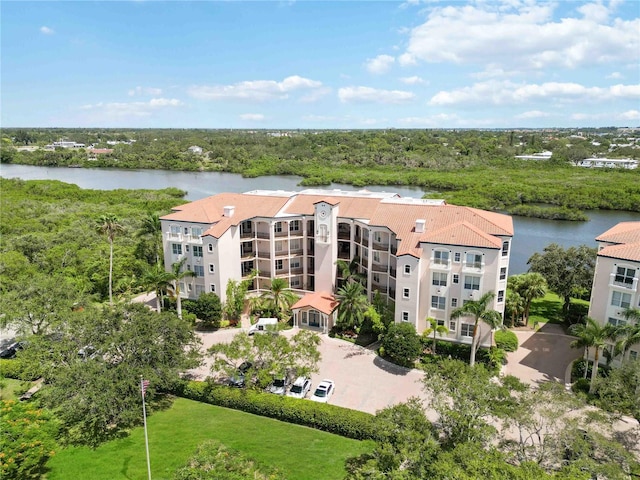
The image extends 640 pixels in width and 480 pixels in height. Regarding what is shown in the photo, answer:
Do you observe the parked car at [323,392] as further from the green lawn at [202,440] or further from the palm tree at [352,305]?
the palm tree at [352,305]

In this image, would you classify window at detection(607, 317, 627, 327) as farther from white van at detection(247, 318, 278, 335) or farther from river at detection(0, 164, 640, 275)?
river at detection(0, 164, 640, 275)

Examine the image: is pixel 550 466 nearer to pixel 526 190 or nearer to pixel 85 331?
pixel 85 331

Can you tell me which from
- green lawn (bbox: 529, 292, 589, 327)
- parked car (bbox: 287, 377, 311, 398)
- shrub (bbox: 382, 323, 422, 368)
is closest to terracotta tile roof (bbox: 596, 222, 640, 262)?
green lawn (bbox: 529, 292, 589, 327)

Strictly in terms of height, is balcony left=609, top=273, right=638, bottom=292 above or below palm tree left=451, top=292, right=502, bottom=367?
above

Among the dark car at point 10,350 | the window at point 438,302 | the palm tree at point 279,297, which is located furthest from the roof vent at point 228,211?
the window at point 438,302

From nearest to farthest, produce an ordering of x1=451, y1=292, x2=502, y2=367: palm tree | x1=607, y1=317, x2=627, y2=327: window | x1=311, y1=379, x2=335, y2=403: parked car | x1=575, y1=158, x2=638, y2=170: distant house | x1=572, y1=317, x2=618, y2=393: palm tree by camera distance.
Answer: x1=572, y1=317, x2=618, y2=393: palm tree < x1=311, y1=379, x2=335, y2=403: parked car < x1=607, y1=317, x2=627, y2=327: window < x1=451, y1=292, x2=502, y2=367: palm tree < x1=575, y1=158, x2=638, y2=170: distant house

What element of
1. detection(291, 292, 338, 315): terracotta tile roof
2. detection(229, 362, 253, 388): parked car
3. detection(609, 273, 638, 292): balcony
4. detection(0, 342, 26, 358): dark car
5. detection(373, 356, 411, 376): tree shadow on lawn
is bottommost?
detection(373, 356, 411, 376): tree shadow on lawn

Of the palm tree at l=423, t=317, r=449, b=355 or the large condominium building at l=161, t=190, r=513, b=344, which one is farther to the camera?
the large condominium building at l=161, t=190, r=513, b=344
